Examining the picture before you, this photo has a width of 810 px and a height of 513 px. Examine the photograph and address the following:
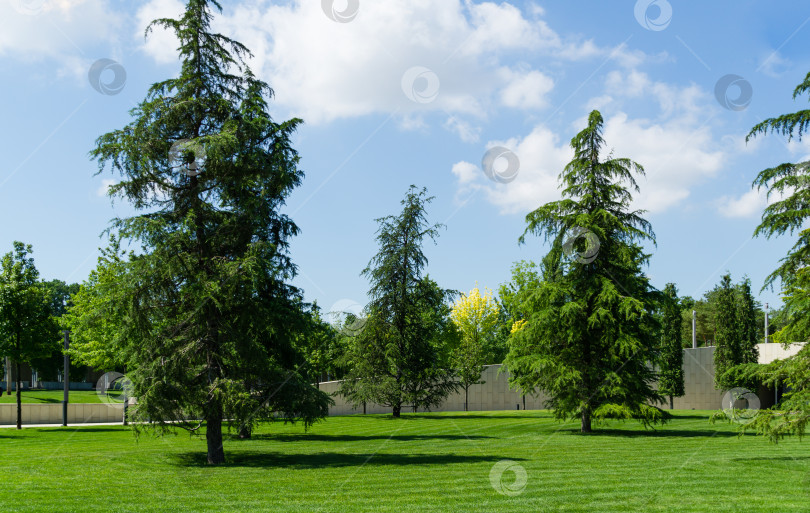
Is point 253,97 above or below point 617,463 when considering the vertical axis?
above

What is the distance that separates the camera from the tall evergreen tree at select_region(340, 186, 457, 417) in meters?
32.2

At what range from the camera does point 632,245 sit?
2266cm

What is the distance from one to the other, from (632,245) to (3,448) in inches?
790

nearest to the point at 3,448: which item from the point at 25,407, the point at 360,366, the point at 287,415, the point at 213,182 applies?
the point at 287,415

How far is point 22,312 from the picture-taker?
82.5 ft

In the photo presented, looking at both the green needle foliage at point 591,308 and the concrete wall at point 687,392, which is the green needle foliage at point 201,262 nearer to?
the green needle foliage at point 591,308

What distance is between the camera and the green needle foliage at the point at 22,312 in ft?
81.1

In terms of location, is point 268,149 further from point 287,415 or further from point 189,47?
point 287,415

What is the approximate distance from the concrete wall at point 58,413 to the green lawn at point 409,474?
11526mm

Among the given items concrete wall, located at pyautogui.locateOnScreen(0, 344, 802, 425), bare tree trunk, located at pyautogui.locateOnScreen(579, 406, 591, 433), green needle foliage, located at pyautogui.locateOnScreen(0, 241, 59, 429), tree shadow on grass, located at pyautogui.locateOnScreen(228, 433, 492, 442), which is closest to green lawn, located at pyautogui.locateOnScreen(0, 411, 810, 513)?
tree shadow on grass, located at pyautogui.locateOnScreen(228, 433, 492, 442)

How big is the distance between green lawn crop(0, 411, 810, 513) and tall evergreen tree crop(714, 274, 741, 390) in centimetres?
2242

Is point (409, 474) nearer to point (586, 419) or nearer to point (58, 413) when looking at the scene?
point (586, 419)

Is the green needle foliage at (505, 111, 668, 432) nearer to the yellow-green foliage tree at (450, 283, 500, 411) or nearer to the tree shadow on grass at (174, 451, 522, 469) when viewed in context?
the tree shadow on grass at (174, 451, 522, 469)

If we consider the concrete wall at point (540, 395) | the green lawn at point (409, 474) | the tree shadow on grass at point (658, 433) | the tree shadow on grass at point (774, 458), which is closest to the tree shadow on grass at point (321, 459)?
the green lawn at point (409, 474)
